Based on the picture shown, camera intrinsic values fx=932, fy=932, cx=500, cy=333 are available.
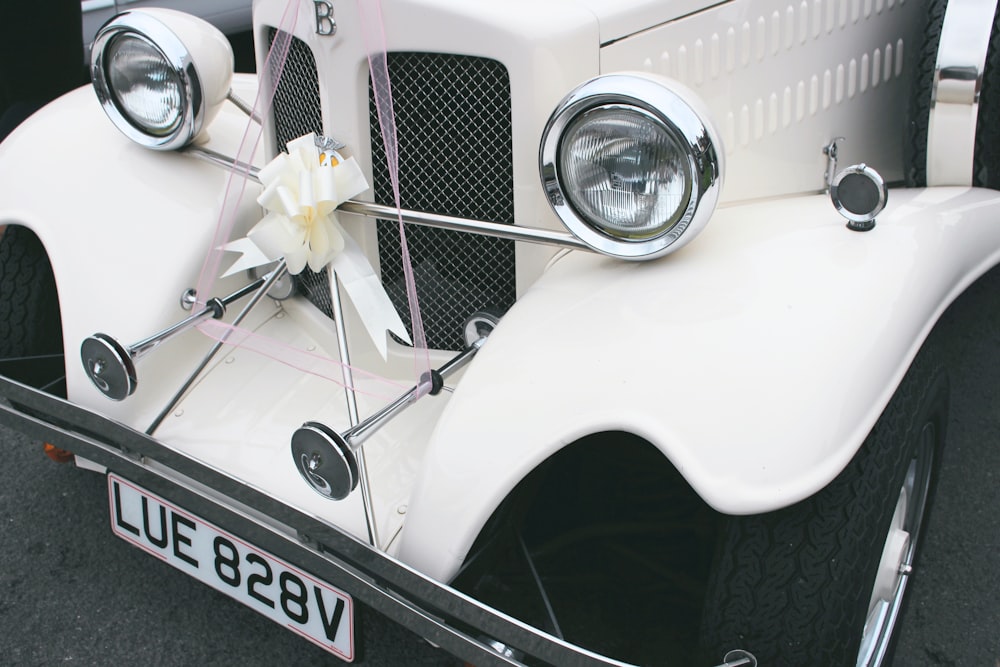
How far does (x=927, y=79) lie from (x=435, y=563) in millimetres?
1431

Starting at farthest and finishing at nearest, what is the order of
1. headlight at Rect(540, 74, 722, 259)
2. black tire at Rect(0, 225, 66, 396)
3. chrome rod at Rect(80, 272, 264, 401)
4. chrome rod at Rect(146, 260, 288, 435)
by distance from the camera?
1. black tire at Rect(0, 225, 66, 396)
2. chrome rod at Rect(146, 260, 288, 435)
3. chrome rod at Rect(80, 272, 264, 401)
4. headlight at Rect(540, 74, 722, 259)

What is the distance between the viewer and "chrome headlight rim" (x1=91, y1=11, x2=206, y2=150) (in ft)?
6.02

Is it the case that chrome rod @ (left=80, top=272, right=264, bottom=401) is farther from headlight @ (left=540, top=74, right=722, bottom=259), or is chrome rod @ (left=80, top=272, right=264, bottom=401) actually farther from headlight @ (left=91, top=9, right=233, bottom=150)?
headlight @ (left=540, top=74, right=722, bottom=259)

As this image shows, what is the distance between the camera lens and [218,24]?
425 centimetres

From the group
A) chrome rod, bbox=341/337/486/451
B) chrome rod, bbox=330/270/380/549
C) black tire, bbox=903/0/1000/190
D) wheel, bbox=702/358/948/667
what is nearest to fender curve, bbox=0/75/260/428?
chrome rod, bbox=330/270/380/549

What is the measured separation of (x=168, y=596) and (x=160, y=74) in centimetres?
112

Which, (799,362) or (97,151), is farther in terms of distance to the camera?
(97,151)

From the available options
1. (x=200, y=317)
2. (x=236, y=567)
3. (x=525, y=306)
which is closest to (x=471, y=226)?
(x=525, y=306)

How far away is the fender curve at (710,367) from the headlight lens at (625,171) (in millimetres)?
95

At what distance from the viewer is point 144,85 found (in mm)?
1926

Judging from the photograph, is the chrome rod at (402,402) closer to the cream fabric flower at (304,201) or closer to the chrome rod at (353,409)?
the chrome rod at (353,409)

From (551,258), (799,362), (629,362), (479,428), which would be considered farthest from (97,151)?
(799,362)

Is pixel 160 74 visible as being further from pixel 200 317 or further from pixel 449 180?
pixel 449 180

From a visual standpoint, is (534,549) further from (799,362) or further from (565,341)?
(799,362)
